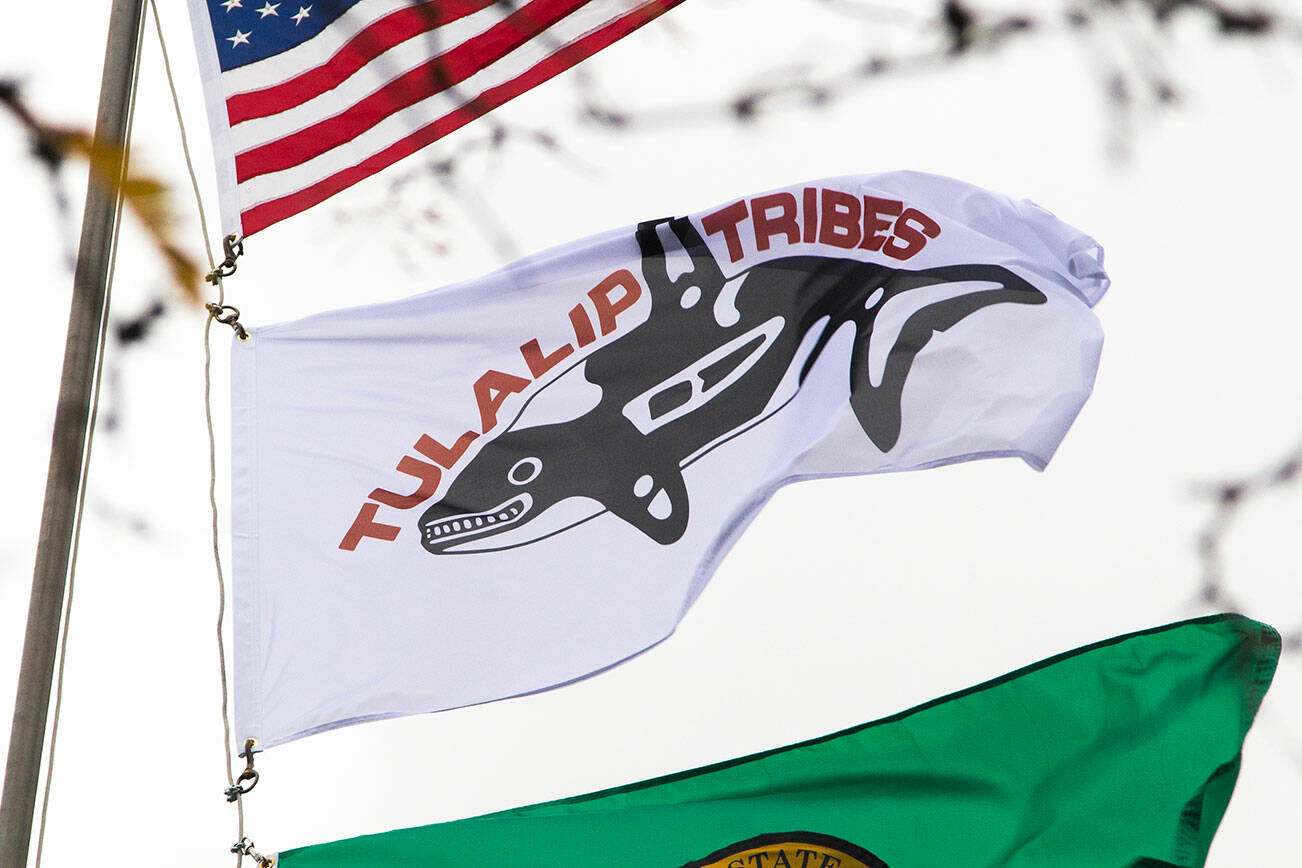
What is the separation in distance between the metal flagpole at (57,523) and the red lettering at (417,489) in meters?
1.18

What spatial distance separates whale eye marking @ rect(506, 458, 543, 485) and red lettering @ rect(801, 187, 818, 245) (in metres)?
1.45

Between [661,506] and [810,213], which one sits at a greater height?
[810,213]

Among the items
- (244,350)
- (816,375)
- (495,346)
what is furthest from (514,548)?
(816,375)

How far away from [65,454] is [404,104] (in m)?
1.64

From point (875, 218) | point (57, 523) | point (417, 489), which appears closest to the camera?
point (57, 523)

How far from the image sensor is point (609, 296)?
5203 mm

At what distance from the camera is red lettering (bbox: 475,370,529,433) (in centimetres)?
483

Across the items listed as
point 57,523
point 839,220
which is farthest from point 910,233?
point 57,523

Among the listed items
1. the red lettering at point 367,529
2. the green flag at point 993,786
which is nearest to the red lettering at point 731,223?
the red lettering at point 367,529

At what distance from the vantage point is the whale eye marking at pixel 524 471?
4.79 m

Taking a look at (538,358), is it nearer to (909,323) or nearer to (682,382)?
(682,382)

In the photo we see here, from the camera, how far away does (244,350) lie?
4.52 m

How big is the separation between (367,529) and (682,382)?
128 cm

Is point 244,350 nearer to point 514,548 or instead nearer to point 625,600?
point 514,548
